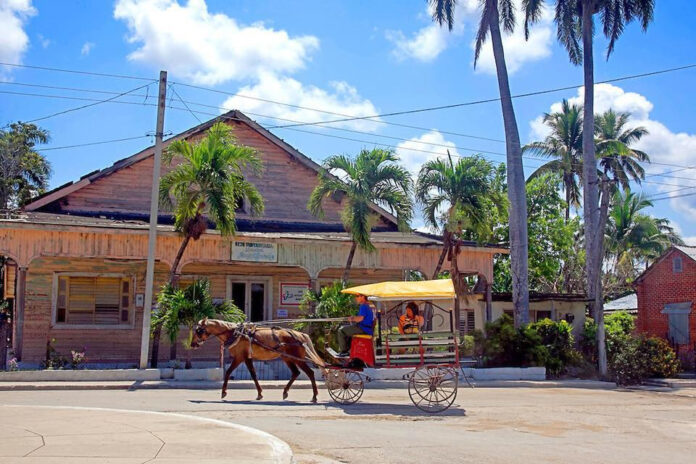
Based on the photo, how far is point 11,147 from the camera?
132ft

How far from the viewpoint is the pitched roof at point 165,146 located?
2408cm

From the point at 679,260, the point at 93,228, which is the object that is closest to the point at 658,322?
the point at 679,260

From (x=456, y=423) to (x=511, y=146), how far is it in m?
16.3

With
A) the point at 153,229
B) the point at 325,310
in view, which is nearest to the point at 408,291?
the point at 325,310

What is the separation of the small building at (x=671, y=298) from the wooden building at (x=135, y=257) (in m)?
13.2

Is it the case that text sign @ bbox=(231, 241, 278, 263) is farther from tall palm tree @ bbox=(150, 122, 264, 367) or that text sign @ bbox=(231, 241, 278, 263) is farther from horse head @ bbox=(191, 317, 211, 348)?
horse head @ bbox=(191, 317, 211, 348)

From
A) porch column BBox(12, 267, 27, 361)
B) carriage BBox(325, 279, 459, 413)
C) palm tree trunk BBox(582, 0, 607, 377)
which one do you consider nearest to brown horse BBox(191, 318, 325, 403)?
carriage BBox(325, 279, 459, 413)

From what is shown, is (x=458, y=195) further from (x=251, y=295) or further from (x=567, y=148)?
(x=567, y=148)

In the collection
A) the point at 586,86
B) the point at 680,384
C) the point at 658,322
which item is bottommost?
the point at 680,384

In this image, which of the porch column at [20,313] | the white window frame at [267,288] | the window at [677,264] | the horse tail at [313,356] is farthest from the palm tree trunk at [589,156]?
the porch column at [20,313]

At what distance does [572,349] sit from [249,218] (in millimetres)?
11961

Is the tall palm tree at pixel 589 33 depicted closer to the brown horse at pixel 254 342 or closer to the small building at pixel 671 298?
the small building at pixel 671 298

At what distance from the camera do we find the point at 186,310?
63.5 ft

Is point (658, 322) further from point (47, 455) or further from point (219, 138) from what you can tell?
point (47, 455)
